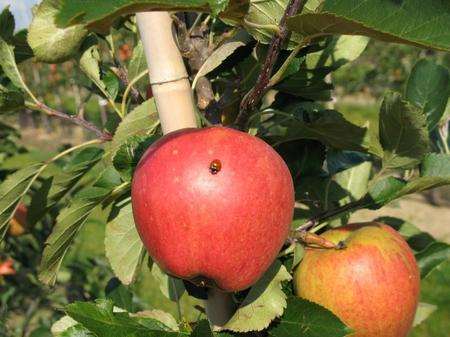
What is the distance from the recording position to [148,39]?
63 cm

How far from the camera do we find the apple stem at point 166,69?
0.63 metres

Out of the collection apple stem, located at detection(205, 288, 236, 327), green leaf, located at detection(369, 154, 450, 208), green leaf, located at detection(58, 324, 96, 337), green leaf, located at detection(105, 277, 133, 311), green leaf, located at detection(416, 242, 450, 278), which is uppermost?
green leaf, located at detection(369, 154, 450, 208)

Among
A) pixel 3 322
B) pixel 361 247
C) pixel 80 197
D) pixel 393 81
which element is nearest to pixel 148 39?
pixel 80 197

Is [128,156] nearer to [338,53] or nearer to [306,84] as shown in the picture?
[306,84]

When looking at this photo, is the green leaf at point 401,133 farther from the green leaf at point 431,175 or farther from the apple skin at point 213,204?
the apple skin at point 213,204

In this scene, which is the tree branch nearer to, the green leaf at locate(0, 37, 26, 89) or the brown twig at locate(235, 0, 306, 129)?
the brown twig at locate(235, 0, 306, 129)

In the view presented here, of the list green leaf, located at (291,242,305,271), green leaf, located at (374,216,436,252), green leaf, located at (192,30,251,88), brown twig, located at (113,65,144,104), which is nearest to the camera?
green leaf, located at (192,30,251,88)

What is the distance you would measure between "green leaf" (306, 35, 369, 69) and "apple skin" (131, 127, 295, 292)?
30 cm

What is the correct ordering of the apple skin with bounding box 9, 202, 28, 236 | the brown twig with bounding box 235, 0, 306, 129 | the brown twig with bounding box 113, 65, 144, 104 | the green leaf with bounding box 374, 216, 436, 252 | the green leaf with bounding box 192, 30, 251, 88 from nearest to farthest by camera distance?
the brown twig with bounding box 235, 0, 306, 129, the green leaf with bounding box 192, 30, 251, 88, the brown twig with bounding box 113, 65, 144, 104, the green leaf with bounding box 374, 216, 436, 252, the apple skin with bounding box 9, 202, 28, 236

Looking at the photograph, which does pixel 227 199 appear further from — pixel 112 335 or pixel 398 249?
pixel 398 249

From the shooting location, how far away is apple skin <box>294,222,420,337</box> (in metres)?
0.79

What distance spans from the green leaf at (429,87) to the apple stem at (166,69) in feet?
1.42

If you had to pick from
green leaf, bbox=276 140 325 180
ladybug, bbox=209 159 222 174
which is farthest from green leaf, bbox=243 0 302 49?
green leaf, bbox=276 140 325 180

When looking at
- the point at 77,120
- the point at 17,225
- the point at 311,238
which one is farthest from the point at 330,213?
the point at 17,225
